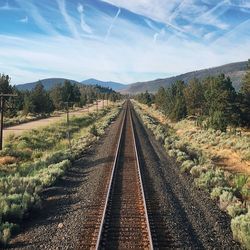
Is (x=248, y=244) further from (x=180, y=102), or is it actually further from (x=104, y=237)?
(x=180, y=102)

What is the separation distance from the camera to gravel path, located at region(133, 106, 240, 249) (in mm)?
11402

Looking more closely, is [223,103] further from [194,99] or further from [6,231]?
[6,231]

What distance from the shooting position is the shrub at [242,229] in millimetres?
11023

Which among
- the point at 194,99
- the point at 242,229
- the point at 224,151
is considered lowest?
the point at 224,151

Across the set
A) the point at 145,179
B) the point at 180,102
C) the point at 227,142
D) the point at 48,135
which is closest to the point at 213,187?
the point at 145,179

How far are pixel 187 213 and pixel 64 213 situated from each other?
14.7ft

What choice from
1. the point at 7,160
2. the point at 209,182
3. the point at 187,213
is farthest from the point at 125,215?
the point at 7,160

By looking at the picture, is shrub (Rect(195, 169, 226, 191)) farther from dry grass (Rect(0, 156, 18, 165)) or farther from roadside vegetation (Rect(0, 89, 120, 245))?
dry grass (Rect(0, 156, 18, 165))

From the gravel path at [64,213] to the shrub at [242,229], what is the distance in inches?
186

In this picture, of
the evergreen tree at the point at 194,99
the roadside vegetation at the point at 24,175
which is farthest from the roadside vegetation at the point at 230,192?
the evergreen tree at the point at 194,99

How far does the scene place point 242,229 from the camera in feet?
37.5

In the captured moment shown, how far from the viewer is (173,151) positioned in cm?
2836

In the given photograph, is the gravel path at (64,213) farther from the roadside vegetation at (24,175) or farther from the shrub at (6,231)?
the roadside vegetation at (24,175)

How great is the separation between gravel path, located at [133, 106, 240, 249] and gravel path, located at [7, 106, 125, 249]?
278cm
